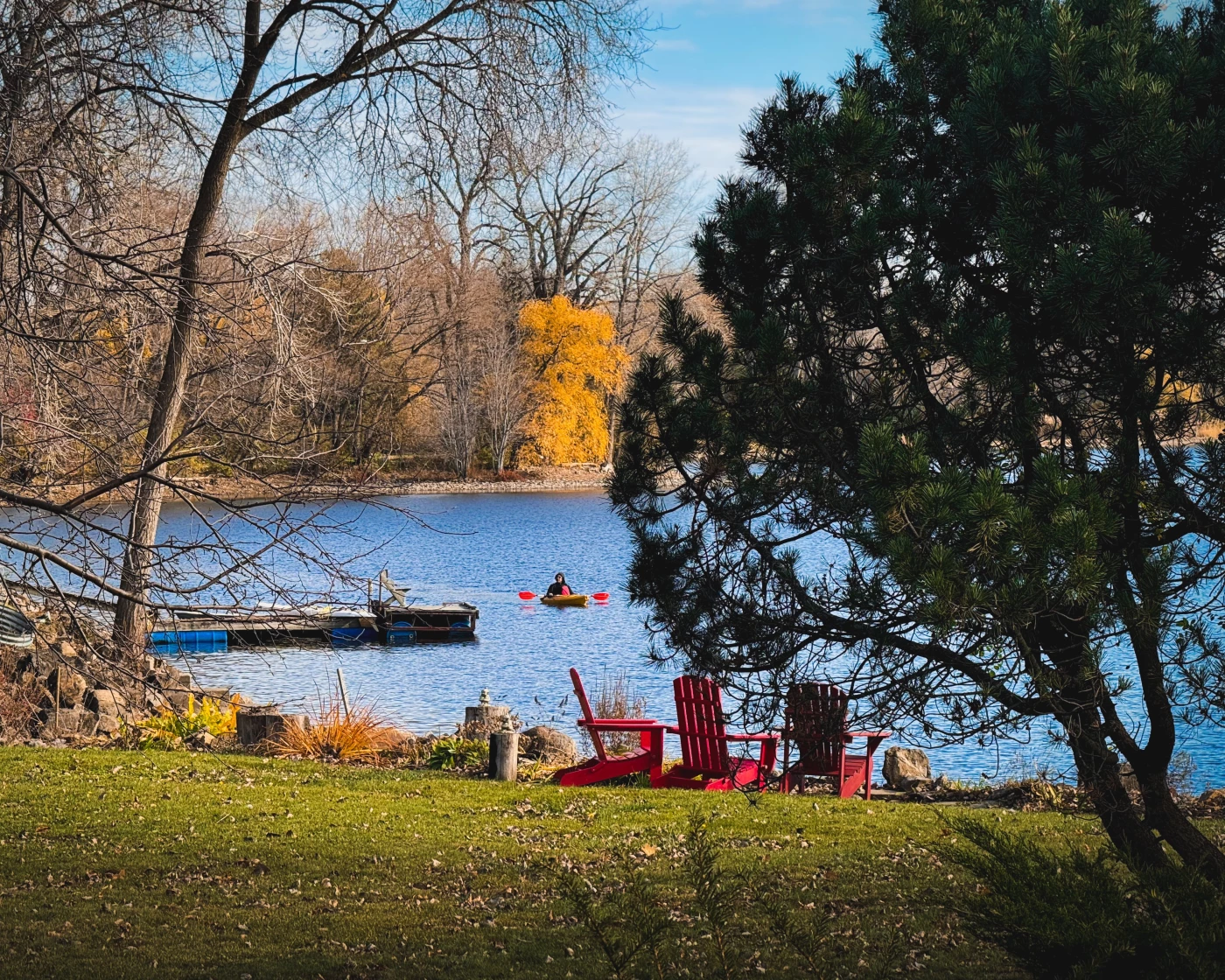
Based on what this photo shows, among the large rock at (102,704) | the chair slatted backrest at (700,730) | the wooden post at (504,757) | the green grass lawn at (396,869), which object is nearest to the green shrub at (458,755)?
the wooden post at (504,757)

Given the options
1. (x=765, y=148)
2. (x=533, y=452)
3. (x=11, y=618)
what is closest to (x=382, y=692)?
(x=11, y=618)

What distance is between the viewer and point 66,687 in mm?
13047

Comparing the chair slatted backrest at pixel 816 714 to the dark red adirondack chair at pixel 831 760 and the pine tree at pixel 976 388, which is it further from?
the pine tree at pixel 976 388

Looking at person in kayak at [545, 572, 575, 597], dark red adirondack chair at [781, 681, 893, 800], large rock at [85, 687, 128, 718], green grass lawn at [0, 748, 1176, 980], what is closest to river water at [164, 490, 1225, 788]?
person in kayak at [545, 572, 575, 597]

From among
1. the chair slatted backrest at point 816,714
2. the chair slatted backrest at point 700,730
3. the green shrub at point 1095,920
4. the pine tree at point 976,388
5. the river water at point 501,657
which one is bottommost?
the river water at point 501,657

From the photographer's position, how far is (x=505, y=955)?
555 cm

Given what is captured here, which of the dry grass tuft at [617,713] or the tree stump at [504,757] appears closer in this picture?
the tree stump at [504,757]

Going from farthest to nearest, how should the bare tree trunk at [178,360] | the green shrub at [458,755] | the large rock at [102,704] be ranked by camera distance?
the large rock at [102,704], the green shrub at [458,755], the bare tree trunk at [178,360]

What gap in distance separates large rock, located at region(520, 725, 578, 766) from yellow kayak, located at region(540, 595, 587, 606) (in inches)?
521

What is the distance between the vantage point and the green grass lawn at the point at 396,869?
5.47 m

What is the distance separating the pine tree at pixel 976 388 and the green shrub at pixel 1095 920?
70 centimetres

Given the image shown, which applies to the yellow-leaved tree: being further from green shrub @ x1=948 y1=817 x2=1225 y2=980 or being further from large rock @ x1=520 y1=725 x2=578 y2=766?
green shrub @ x1=948 y1=817 x2=1225 y2=980

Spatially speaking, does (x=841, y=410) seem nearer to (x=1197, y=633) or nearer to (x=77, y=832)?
(x=1197, y=633)

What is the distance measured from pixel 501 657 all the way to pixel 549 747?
8992 mm
